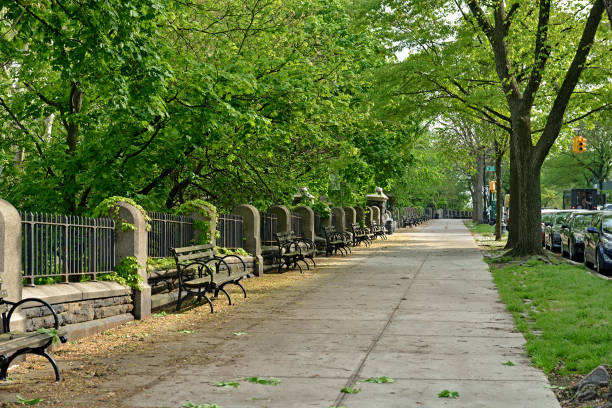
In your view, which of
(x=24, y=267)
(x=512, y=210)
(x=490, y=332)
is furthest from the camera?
(x=512, y=210)

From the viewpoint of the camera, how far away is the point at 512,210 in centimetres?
2766

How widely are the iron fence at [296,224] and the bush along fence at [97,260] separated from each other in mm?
8181

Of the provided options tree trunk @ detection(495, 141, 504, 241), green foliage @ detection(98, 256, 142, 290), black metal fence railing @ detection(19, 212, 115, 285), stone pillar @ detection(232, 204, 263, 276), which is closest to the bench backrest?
green foliage @ detection(98, 256, 142, 290)

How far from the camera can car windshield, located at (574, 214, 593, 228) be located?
22034 mm

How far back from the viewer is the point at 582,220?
22.8 m

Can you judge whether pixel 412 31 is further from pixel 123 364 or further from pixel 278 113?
pixel 123 364

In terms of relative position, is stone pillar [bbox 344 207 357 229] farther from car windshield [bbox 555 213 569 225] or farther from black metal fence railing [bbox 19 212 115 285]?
black metal fence railing [bbox 19 212 115 285]

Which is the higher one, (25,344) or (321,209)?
(321,209)

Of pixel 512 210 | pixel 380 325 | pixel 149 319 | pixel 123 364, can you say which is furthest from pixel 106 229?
pixel 512 210

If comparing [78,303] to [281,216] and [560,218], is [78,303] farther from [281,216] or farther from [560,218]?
[560,218]

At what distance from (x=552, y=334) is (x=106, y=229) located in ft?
21.1

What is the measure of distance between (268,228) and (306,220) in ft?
14.1

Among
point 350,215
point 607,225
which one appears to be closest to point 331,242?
point 350,215

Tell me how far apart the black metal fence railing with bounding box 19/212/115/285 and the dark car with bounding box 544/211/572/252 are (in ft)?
66.8
